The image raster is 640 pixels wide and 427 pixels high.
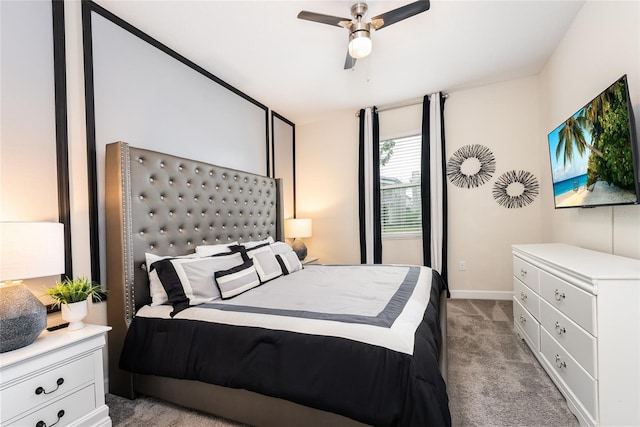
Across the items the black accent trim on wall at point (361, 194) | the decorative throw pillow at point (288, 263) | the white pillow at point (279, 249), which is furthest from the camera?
the black accent trim on wall at point (361, 194)

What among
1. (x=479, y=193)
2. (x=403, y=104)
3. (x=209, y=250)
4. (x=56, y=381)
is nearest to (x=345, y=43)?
(x=403, y=104)

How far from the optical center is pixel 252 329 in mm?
1489

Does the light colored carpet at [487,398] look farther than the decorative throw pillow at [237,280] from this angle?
No

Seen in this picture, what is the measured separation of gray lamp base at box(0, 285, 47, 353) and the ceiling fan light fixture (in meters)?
2.36

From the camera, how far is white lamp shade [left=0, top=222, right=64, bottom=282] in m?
1.25

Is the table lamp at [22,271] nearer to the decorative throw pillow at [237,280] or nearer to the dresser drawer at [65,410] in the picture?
the dresser drawer at [65,410]

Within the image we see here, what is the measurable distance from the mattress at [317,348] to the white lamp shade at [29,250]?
62cm

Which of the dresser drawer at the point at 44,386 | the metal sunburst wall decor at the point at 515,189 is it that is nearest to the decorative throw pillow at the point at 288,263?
the dresser drawer at the point at 44,386

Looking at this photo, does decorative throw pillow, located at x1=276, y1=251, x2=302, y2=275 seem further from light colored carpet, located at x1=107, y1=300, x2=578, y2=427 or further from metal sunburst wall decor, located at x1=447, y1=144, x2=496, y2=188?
metal sunburst wall decor, located at x1=447, y1=144, x2=496, y2=188

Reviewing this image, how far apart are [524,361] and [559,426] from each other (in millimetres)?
696

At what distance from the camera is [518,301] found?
2516 mm

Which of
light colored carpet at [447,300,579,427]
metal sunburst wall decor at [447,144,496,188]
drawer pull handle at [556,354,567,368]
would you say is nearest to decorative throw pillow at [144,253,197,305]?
light colored carpet at [447,300,579,427]

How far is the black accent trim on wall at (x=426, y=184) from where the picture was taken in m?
3.81

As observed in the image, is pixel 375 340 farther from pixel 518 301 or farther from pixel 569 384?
pixel 518 301
